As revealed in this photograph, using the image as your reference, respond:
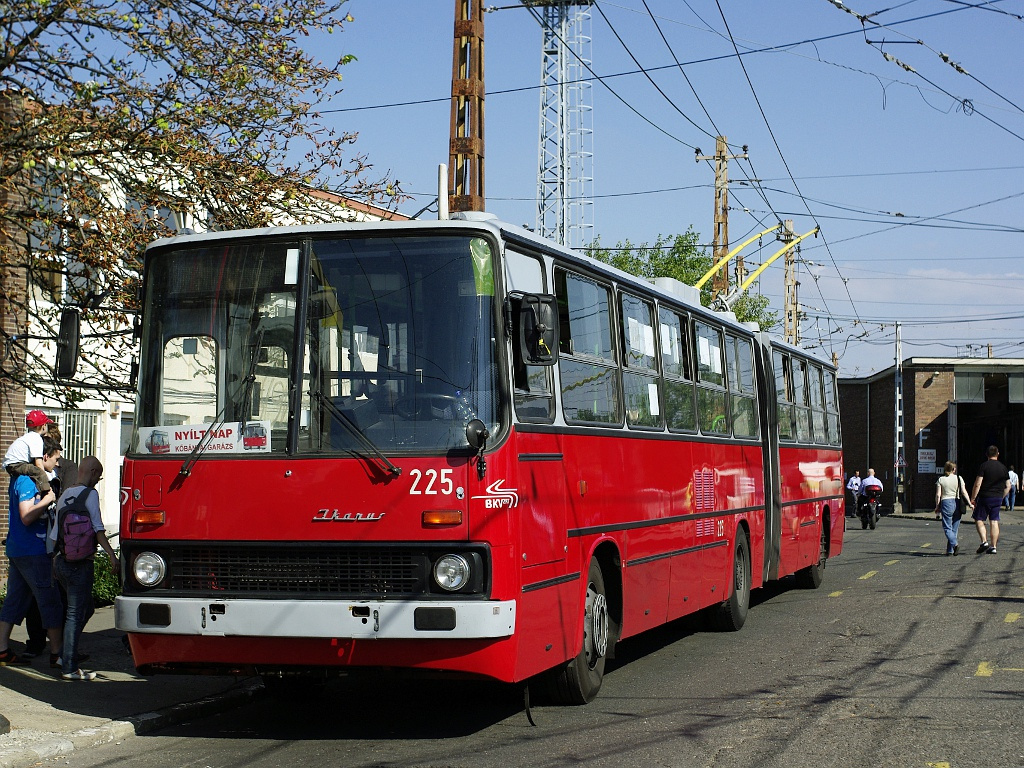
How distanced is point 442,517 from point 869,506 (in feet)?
109

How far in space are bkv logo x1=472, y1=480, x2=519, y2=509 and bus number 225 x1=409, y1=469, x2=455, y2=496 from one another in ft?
0.53

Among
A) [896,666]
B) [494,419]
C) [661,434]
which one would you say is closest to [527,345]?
[494,419]

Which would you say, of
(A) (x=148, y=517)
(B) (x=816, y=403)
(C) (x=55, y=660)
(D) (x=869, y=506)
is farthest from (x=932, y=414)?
(A) (x=148, y=517)

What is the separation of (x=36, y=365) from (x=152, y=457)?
6.06 metres

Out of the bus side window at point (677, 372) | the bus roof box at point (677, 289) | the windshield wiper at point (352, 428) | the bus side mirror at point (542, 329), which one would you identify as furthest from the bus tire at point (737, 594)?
the windshield wiper at point (352, 428)

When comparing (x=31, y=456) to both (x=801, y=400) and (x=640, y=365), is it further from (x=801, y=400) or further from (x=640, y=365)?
(x=801, y=400)

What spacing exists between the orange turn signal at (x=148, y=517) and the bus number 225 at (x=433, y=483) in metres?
1.60

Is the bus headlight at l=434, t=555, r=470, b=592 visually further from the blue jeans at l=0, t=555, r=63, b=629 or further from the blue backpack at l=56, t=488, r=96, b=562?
the blue jeans at l=0, t=555, r=63, b=629

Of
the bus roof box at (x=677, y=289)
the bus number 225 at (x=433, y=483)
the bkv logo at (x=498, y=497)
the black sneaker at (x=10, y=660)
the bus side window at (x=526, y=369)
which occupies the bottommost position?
the black sneaker at (x=10, y=660)

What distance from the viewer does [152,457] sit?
26.5 feet

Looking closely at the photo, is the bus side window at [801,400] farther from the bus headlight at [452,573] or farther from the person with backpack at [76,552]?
the bus headlight at [452,573]

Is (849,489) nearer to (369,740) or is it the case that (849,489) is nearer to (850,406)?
(850,406)

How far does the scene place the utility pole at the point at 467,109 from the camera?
16.8m

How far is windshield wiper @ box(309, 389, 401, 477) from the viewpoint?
24.7 feet
